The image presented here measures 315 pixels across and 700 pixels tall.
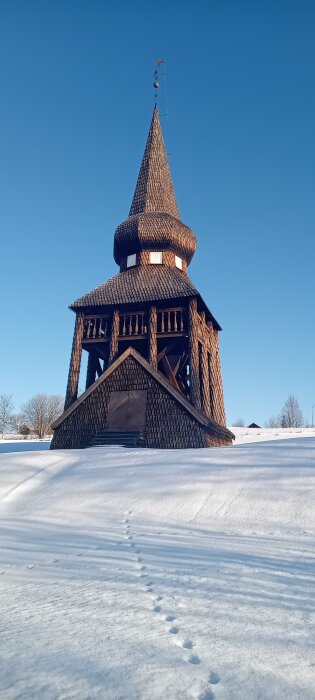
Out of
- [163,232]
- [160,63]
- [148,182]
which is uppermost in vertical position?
[160,63]

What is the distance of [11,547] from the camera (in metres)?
6.49

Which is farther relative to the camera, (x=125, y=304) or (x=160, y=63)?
(x=160, y=63)

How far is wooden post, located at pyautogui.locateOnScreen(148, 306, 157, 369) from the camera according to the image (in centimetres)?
2383

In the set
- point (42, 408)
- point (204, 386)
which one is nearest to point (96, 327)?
point (204, 386)

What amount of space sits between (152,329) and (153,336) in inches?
14.7

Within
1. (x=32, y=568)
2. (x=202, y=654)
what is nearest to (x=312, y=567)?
(x=202, y=654)

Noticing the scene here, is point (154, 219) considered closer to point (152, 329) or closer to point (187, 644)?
point (152, 329)

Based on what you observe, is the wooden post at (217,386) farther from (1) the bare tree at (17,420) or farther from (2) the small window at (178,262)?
(1) the bare tree at (17,420)

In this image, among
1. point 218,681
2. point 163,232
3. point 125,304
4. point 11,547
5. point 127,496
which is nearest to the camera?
point 218,681

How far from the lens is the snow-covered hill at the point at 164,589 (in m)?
2.64

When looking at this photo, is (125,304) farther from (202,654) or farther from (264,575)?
(202,654)

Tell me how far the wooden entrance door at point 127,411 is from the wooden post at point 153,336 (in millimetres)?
2885

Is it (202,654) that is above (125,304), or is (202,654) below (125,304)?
below

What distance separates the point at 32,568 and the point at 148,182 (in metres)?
30.8
